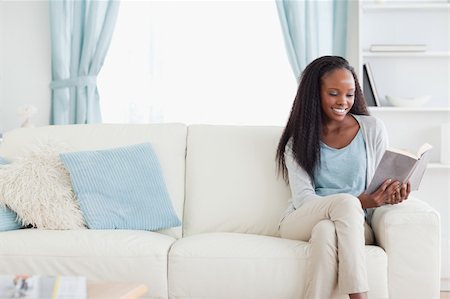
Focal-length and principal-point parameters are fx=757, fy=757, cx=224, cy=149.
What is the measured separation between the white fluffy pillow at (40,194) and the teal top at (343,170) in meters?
1.05

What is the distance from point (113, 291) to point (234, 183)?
4.54ft

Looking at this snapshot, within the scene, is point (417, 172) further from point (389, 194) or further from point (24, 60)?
point (24, 60)

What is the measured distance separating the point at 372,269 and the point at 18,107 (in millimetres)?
3055

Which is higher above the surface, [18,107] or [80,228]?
[18,107]

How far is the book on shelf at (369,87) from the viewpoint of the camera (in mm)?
4455

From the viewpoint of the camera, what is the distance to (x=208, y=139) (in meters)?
3.52

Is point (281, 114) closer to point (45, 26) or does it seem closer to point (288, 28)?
point (288, 28)

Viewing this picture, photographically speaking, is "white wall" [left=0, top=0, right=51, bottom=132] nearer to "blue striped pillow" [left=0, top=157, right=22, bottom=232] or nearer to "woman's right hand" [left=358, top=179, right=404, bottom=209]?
"blue striped pillow" [left=0, top=157, right=22, bottom=232]

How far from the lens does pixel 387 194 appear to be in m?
2.95

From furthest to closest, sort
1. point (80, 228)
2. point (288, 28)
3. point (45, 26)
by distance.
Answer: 1. point (45, 26)
2. point (288, 28)
3. point (80, 228)

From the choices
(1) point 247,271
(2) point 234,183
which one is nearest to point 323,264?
(1) point 247,271

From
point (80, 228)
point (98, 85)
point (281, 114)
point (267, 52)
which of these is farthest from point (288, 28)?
point (80, 228)

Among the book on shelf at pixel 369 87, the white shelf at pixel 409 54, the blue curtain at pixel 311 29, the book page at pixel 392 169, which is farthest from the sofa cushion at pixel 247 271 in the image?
the blue curtain at pixel 311 29

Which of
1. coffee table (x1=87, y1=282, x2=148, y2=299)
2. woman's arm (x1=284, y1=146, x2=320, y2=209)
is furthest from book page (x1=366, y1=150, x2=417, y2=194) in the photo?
coffee table (x1=87, y1=282, x2=148, y2=299)
